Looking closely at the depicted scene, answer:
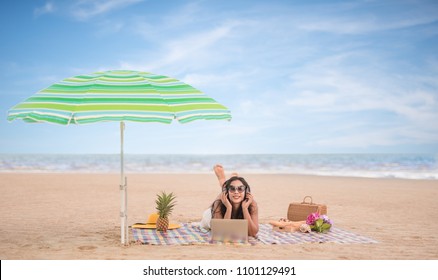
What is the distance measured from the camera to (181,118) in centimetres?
635

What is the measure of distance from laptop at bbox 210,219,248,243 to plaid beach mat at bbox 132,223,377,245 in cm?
16

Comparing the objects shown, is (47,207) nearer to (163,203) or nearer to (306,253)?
(163,203)

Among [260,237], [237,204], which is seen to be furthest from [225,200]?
[260,237]

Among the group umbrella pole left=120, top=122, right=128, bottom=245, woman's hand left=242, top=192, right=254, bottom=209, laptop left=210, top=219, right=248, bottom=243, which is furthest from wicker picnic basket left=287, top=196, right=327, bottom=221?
umbrella pole left=120, top=122, right=128, bottom=245

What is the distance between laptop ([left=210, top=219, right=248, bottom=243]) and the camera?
6.94 m

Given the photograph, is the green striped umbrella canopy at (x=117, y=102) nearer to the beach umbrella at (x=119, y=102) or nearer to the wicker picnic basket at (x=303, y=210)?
the beach umbrella at (x=119, y=102)

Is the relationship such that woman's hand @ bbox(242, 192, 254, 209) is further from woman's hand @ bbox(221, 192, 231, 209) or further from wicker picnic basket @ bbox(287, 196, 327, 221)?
wicker picnic basket @ bbox(287, 196, 327, 221)

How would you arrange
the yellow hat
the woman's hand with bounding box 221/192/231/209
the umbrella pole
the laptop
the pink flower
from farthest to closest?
1. the yellow hat
2. the pink flower
3. the woman's hand with bounding box 221/192/231/209
4. the laptop
5. the umbrella pole

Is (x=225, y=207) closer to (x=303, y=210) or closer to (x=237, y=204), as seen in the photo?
(x=237, y=204)

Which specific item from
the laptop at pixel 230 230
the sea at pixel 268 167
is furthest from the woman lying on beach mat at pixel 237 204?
the sea at pixel 268 167
